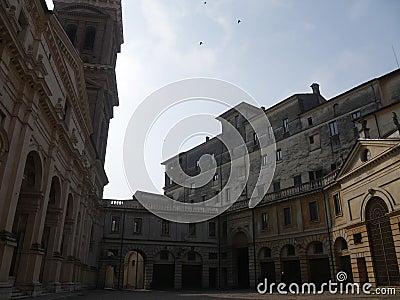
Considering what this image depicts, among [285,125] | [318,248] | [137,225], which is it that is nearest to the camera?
[318,248]

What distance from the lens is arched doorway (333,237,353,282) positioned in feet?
85.8

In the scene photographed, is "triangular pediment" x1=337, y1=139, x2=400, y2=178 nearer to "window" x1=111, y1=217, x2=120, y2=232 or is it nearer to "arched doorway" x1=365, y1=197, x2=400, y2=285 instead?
"arched doorway" x1=365, y1=197, x2=400, y2=285

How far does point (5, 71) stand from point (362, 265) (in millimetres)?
23811

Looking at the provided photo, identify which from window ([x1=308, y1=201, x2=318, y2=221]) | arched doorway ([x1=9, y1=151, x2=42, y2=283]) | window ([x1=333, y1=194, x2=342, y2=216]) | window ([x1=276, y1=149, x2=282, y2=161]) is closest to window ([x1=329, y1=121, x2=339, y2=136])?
window ([x1=276, y1=149, x2=282, y2=161])

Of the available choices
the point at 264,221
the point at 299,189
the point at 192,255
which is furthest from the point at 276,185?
the point at 192,255

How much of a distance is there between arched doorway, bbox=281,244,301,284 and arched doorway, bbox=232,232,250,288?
18.4 ft

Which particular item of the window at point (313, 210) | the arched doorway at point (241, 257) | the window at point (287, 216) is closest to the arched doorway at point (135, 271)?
the arched doorway at point (241, 257)

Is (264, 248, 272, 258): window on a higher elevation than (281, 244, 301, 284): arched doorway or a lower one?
higher

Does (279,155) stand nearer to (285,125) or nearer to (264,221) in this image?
(285,125)

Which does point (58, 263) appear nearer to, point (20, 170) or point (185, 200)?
point (20, 170)

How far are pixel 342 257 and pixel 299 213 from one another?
5.40 m

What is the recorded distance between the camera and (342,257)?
27.1 metres

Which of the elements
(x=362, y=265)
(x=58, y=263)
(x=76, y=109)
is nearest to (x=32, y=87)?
(x=76, y=109)

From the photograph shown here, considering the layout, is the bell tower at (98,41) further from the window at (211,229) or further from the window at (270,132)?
the window at (270,132)
